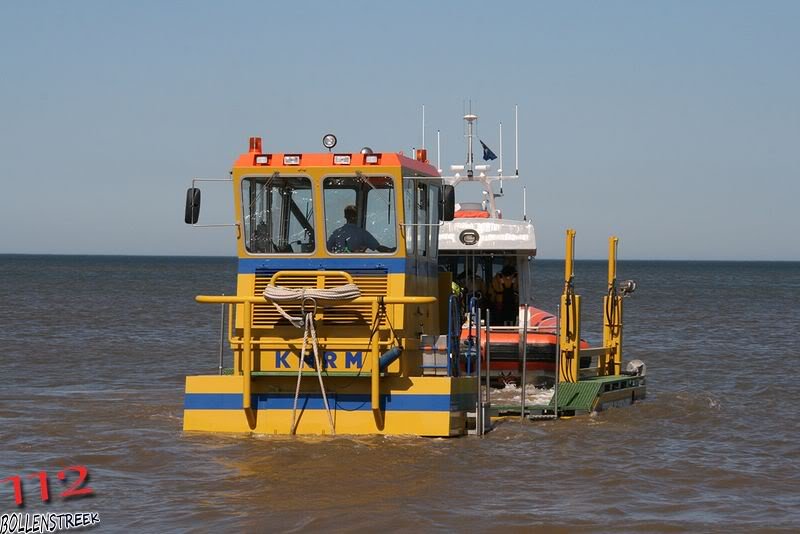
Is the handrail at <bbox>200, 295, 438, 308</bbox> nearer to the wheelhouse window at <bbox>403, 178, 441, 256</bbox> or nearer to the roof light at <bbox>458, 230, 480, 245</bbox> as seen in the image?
the wheelhouse window at <bbox>403, 178, 441, 256</bbox>

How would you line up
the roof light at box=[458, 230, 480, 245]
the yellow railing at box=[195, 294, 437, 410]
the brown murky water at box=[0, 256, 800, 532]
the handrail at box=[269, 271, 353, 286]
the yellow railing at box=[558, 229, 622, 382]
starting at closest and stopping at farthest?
1. the brown murky water at box=[0, 256, 800, 532]
2. the yellow railing at box=[195, 294, 437, 410]
3. the handrail at box=[269, 271, 353, 286]
4. the yellow railing at box=[558, 229, 622, 382]
5. the roof light at box=[458, 230, 480, 245]

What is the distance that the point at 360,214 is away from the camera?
527 inches

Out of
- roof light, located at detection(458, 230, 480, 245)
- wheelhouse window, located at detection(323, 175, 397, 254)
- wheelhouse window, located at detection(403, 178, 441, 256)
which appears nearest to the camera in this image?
wheelhouse window, located at detection(323, 175, 397, 254)

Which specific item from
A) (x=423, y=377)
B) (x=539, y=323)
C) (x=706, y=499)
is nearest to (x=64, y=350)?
(x=539, y=323)

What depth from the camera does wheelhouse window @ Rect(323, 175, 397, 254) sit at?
523 inches

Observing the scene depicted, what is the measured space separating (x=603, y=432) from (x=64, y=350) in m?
15.7

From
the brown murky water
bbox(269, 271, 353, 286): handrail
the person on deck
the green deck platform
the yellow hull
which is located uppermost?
bbox(269, 271, 353, 286): handrail

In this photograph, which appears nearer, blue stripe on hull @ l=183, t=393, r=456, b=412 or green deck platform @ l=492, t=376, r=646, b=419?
blue stripe on hull @ l=183, t=393, r=456, b=412

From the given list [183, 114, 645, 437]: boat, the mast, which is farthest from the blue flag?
[183, 114, 645, 437]: boat

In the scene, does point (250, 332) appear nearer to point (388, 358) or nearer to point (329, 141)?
point (388, 358)

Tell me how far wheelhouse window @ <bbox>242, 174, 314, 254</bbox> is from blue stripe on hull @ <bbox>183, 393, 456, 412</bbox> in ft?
5.04

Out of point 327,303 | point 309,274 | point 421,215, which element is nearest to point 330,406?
point 327,303

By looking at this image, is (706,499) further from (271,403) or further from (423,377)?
(271,403)

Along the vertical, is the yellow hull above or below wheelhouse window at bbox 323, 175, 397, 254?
below
